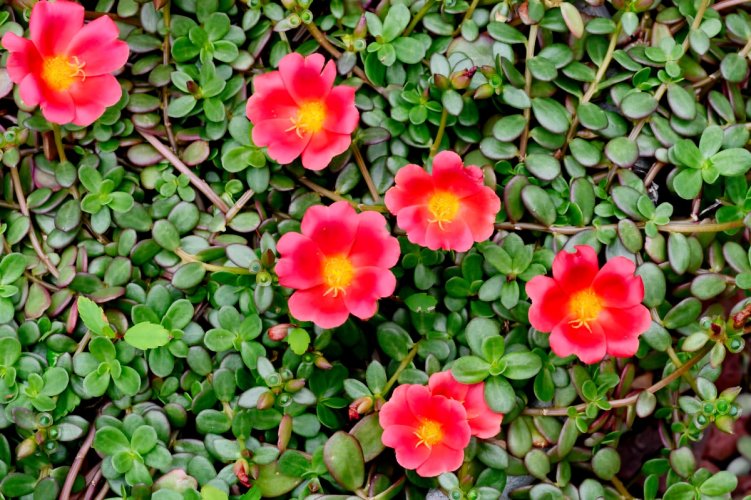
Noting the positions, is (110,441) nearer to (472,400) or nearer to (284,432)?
(284,432)

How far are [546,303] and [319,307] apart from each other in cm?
45

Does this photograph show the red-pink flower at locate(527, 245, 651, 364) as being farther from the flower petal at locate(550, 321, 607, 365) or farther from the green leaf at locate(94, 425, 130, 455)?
the green leaf at locate(94, 425, 130, 455)

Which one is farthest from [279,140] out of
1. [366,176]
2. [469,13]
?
[469,13]

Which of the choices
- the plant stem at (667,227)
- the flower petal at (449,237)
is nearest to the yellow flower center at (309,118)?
the flower petal at (449,237)

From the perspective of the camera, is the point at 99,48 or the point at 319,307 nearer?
the point at 319,307

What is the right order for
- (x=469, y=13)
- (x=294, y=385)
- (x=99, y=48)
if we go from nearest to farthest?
(x=294, y=385), (x=99, y=48), (x=469, y=13)

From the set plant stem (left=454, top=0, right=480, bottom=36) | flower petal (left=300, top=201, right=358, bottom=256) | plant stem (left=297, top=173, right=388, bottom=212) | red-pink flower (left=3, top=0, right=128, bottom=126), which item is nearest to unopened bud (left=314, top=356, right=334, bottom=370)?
flower petal (left=300, top=201, right=358, bottom=256)

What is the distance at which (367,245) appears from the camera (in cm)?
169

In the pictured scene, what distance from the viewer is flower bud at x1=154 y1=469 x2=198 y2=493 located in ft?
5.52

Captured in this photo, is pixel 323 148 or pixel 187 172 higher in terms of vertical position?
pixel 323 148

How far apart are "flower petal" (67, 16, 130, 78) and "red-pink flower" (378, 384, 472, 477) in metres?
0.93

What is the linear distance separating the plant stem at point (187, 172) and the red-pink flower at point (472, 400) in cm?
61

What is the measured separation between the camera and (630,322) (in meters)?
1.65

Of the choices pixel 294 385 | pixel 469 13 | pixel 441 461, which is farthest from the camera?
pixel 469 13
